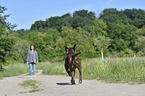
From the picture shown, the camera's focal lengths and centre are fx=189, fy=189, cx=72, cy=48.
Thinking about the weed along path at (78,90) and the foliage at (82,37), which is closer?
the weed along path at (78,90)

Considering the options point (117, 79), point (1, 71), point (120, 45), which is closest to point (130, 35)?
point (120, 45)

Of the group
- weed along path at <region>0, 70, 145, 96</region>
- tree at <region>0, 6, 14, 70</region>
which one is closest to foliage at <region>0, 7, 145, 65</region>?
tree at <region>0, 6, 14, 70</region>

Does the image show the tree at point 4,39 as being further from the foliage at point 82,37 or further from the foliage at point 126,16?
the foliage at point 126,16

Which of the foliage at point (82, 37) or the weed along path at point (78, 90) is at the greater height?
the foliage at point (82, 37)

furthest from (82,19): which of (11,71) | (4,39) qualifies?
(4,39)

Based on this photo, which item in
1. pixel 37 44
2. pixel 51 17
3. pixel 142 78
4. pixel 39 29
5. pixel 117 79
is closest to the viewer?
pixel 142 78

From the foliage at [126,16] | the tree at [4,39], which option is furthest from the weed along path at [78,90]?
the foliage at [126,16]

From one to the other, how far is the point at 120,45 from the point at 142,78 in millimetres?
56886

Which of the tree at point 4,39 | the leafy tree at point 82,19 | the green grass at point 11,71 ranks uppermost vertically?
the leafy tree at point 82,19

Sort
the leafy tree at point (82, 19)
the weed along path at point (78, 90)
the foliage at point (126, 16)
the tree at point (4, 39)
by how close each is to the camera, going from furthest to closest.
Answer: the leafy tree at point (82, 19) → the foliage at point (126, 16) → the tree at point (4, 39) → the weed along path at point (78, 90)

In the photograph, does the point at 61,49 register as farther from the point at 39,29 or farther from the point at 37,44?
the point at 39,29

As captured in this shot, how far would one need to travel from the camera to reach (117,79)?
306 inches

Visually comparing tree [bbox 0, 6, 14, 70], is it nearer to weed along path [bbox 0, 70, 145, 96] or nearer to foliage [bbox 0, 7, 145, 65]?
foliage [bbox 0, 7, 145, 65]

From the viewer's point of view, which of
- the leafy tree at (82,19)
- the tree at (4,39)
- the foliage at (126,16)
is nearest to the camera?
the tree at (4,39)
